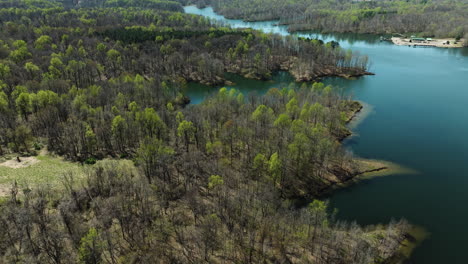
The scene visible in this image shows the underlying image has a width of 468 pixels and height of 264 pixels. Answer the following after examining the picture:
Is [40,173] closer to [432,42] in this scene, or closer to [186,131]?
[186,131]

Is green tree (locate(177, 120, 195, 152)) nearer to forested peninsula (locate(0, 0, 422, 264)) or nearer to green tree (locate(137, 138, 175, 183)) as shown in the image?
forested peninsula (locate(0, 0, 422, 264))

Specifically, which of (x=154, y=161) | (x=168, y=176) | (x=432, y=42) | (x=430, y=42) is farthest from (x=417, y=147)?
(x=432, y=42)

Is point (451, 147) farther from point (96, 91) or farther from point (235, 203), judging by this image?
point (96, 91)

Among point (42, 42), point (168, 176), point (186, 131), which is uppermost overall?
point (42, 42)

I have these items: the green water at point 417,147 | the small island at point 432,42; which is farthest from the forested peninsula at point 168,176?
the small island at point 432,42

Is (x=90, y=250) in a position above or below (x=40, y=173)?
above
